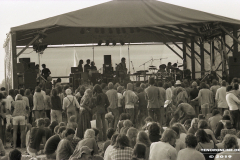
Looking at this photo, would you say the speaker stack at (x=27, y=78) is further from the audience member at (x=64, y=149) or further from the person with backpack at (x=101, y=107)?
the audience member at (x=64, y=149)

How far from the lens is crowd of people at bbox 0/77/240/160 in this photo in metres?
7.30

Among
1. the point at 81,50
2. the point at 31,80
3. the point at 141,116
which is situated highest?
the point at 81,50

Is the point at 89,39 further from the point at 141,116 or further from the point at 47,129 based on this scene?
the point at 47,129

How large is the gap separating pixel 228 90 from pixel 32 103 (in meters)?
5.82

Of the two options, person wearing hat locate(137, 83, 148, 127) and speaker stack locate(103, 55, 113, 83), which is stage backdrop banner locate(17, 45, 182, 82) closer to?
speaker stack locate(103, 55, 113, 83)

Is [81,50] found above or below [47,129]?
above

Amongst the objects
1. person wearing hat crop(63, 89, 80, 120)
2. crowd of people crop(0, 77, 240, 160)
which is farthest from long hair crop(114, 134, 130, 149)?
person wearing hat crop(63, 89, 80, 120)

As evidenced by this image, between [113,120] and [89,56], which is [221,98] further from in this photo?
[89,56]

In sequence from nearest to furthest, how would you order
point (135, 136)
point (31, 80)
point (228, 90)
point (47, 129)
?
point (135, 136)
point (47, 129)
point (228, 90)
point (31, 80)

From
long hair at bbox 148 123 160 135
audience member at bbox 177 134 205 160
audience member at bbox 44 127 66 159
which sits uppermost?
long hair at bbox 148 123 160 135

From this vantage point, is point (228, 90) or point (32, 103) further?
point (32, 103)

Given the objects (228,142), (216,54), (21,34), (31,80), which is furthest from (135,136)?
(216,54)

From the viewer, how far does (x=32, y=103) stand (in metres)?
13.5

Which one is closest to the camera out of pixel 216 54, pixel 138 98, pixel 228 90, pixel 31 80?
pixel 228 90
